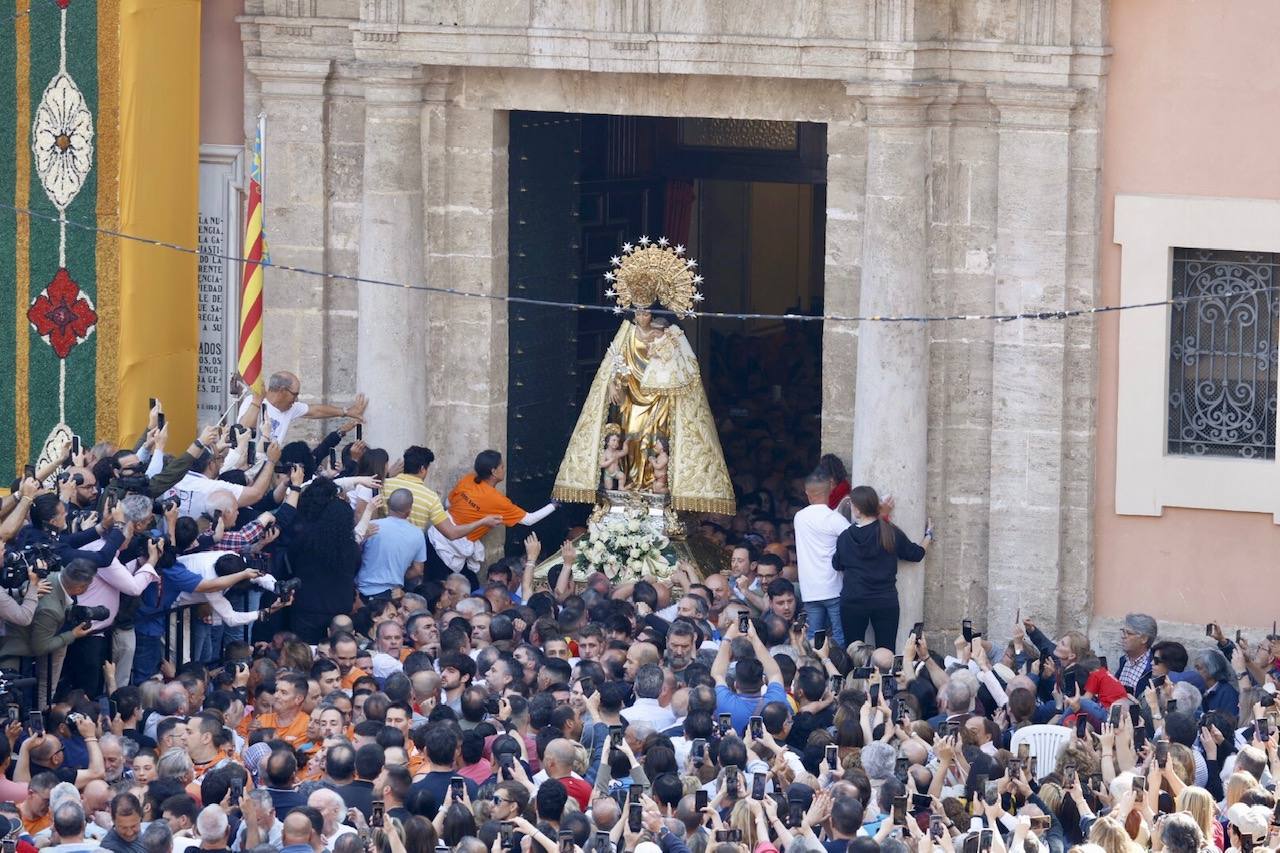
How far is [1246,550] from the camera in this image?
17.8m

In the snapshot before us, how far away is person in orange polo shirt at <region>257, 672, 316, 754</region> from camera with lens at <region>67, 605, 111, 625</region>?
116 centimetres

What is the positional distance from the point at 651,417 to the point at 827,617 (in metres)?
2.06

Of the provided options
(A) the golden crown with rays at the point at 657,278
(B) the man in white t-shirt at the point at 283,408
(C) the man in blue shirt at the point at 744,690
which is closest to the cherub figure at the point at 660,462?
(A) the golden crown with rays at the point at 657,278

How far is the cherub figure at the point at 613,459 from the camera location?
19.3m

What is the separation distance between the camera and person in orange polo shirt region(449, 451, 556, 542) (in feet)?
61.9

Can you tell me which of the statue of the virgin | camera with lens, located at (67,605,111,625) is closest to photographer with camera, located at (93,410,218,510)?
camera with lens, located at (67,605,111,625)

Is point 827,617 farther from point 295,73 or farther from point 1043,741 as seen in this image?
point 295,73

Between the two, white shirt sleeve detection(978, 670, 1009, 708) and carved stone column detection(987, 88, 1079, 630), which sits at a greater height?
carved stone column detection(987, 88, 1079, 630)

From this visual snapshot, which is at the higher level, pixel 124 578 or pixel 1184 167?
pixel 1184 167

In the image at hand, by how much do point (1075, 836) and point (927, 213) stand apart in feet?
21.1

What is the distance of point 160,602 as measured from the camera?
52.2ft

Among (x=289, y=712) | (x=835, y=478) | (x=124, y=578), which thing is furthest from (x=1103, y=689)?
(x=124, y=578)

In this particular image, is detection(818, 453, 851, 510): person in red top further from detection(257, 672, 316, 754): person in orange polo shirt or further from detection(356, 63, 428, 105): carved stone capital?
detection(257, 672, 316, 754): person in orange polo shirt

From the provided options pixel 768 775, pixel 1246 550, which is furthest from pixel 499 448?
pixel 768 775
